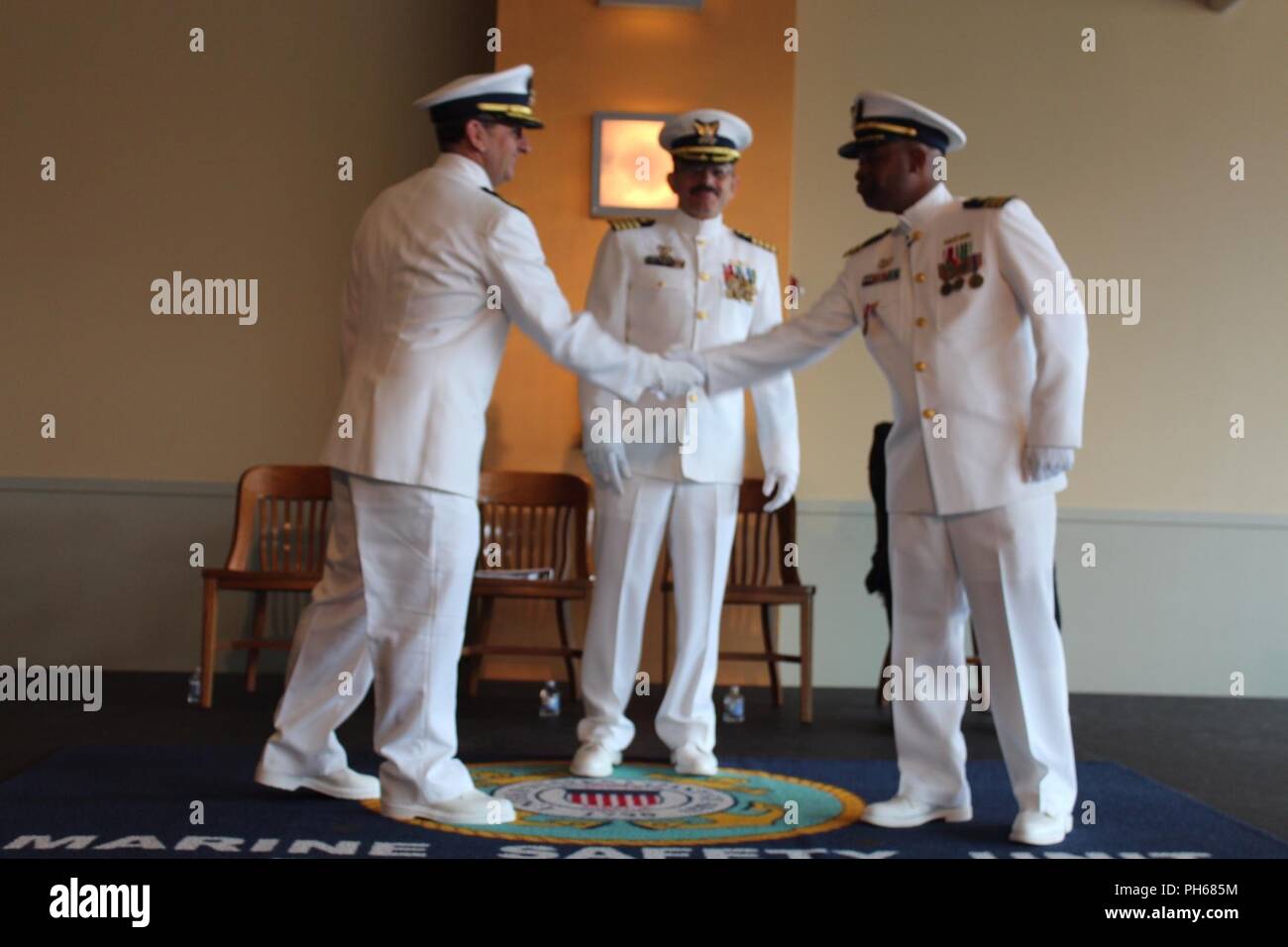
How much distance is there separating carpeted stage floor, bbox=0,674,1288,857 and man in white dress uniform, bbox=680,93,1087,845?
0.25 meters

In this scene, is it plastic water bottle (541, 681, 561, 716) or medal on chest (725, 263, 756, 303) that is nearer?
medal on chest (725, 263, 756, 303)

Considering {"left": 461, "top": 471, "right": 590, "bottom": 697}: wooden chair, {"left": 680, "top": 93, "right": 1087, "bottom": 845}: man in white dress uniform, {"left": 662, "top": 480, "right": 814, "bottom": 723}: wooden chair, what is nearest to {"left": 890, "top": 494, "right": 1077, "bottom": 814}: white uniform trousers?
{"left": 680, "top": 93, "right": 1087, "bottom": 845}: man in white dress uniform

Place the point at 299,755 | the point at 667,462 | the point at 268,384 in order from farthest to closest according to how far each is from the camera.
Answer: the point at 268,384
the point at 667,462
the point at 299,755

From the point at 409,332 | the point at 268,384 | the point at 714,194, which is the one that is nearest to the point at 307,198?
the point at 268,384

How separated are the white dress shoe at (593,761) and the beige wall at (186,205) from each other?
3.24 meters

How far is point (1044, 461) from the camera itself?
11.9 ft

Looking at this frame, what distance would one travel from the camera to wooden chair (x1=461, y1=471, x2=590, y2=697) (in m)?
6.45

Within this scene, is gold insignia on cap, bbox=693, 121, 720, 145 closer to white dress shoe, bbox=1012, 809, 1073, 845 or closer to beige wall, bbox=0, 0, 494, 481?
white dress shoe, bbox=1012, 809, 1073, 845

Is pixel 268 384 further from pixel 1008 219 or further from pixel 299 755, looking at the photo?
pixel 1008 219

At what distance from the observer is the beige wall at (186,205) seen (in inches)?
285

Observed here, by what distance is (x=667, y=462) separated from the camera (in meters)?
4.58

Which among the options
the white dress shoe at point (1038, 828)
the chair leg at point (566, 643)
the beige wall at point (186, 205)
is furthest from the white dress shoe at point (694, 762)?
the beige wall at point (186, 205)

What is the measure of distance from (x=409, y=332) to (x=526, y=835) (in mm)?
1248

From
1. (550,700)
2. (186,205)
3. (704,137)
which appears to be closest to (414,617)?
(704,137)
